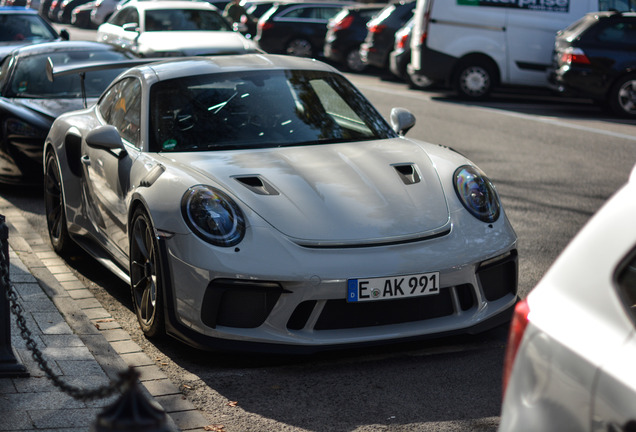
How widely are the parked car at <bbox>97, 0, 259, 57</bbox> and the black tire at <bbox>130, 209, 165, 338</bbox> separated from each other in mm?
9922

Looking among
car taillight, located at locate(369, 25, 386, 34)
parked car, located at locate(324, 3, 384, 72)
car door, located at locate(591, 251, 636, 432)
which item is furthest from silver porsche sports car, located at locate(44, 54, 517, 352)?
parked car, located at locate(324, 3, 384, 72)

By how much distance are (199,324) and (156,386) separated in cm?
36

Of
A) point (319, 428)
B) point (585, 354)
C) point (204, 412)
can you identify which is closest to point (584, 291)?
point (585, 354)

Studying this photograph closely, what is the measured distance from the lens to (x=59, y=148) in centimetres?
689

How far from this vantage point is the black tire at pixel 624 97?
14.7 metres

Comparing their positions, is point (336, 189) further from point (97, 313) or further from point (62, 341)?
point (97, 313)

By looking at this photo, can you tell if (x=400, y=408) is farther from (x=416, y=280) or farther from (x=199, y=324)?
(x=199, y=324)

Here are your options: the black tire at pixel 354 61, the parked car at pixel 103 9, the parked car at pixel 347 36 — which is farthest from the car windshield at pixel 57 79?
the parked car at pixel 103 9

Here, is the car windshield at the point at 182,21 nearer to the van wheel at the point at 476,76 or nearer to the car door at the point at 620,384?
the van wheel at the point at 476,76

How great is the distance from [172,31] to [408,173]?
12014 millimetres

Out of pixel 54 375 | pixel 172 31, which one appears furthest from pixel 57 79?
pixel 54 375

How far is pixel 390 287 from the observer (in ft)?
15.2

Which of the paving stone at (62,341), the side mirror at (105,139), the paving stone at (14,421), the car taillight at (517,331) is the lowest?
the paving stone at (62,341)

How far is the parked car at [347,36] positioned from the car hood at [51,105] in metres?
13.3
